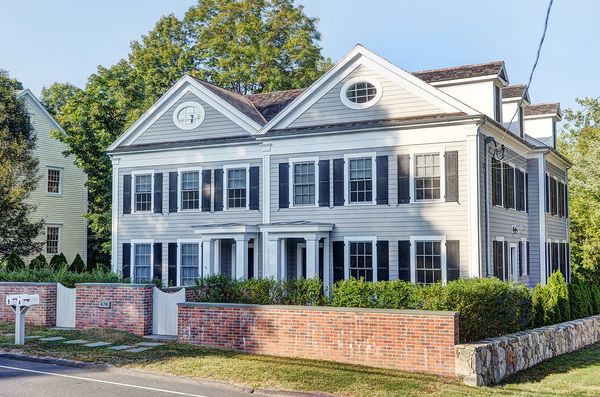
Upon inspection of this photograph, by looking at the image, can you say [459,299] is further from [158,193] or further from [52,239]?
[52,239]

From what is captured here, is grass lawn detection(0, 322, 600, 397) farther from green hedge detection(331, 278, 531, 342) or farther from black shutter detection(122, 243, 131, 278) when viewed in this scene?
black shutter detection(122, 243, 131, 278)

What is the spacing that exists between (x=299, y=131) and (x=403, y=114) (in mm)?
3773

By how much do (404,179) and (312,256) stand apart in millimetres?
4049

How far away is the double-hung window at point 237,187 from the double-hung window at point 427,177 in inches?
265

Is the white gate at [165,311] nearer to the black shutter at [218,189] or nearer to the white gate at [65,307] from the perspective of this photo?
the white gate at [65,307]

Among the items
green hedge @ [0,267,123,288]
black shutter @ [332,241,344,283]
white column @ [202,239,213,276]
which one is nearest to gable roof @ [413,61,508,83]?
black shutter @ [332,241,344,283]

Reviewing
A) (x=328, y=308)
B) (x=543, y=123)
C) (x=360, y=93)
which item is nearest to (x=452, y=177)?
(x=360, y=93)

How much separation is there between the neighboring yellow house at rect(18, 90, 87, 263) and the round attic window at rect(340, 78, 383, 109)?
68.0ft

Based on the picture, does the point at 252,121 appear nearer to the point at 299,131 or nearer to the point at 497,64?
the point at 299,131

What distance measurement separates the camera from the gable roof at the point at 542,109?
30250 mm

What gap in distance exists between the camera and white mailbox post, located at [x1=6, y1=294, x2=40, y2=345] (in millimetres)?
15969

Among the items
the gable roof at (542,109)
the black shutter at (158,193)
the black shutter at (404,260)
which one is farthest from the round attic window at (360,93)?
the gable roof at (542,109)

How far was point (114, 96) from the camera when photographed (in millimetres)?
34656

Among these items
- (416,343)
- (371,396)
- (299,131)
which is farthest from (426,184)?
(371,396)
